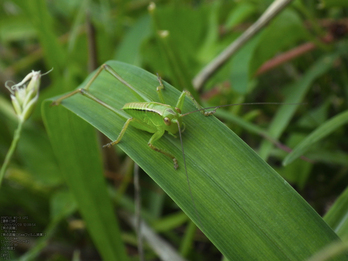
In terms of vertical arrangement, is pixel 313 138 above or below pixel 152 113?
below

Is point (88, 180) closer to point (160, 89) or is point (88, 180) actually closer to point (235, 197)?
point (160, 89)

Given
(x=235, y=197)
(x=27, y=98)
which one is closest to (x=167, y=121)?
(x=235, y=197)

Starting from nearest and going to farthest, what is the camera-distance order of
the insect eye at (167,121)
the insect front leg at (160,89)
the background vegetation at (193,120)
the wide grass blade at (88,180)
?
the insect eye at (167,121)
the insect front leg at (160,89)
the wide grass blade at (88,180)
the background vegetation at (193,120)

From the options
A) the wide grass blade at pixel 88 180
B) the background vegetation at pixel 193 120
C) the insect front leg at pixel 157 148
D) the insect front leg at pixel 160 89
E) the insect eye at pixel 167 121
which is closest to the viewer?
the insect front leg at pixel 157 148

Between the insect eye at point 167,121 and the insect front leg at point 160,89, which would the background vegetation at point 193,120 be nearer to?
the insect front leg at point 160,89

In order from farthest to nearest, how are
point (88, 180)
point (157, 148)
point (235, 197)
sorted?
point (88, 180), point (157, 148), point (235, 197)

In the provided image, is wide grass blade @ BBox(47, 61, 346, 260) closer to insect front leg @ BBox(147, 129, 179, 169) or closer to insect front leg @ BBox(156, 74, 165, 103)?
insect front leg @ BBox(147, 129, 179, 169)

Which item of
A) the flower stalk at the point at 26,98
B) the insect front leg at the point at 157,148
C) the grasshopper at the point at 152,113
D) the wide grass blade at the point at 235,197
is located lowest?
the wide grass blade at the point at 235,197

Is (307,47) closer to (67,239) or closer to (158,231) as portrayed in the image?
(158,231)

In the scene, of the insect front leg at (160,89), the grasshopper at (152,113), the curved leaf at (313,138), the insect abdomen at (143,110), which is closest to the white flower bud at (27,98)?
the grasshopper at (152,113)
